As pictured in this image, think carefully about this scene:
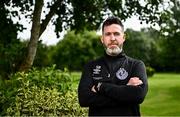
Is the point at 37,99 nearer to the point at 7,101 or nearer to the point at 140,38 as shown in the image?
the point at 7,101

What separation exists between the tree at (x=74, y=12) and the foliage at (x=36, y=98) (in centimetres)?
439

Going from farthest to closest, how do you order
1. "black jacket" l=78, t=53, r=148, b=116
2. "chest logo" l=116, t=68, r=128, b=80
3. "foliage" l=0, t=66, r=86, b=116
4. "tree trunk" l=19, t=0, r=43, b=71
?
"tree trunk" l=19, t=0, r=43, b=71, "foliage" l=0, t=66, r=86, b=116, "chest logo" l=116, t=68, r=128, b=80, "black jacket" l=78, t=53, r=148, b=116

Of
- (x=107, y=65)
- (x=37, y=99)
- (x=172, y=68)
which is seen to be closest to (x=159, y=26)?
(x=37, y=99)

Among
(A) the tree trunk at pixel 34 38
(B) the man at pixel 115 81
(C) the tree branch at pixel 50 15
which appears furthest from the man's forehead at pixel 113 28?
(C) the tree branch at pixel 50 15

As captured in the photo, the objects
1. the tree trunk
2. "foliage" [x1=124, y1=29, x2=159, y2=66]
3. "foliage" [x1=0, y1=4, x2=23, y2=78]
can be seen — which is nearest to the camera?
"foliage" [x1=0, y1=4, x2=23, y2=78]

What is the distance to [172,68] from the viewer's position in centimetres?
10481

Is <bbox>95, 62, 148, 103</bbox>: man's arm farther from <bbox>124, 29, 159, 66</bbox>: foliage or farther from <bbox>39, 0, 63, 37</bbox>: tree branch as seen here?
<bbox>124, 29, 159, 66</bbox>: foliage

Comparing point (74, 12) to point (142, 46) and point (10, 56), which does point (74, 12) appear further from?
point (142, 46)

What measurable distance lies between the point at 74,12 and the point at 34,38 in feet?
9.66

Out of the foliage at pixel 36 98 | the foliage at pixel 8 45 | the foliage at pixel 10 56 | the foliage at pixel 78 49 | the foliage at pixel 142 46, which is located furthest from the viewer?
the foliage at pixel 78 49

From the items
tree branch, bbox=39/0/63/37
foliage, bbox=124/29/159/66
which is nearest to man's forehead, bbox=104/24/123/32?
tree branch, bbox=39/0/63/37

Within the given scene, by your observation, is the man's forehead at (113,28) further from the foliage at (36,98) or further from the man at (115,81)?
the foliage at (36,98)

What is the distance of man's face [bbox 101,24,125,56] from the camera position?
190 inches

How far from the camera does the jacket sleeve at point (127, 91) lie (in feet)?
15.5
